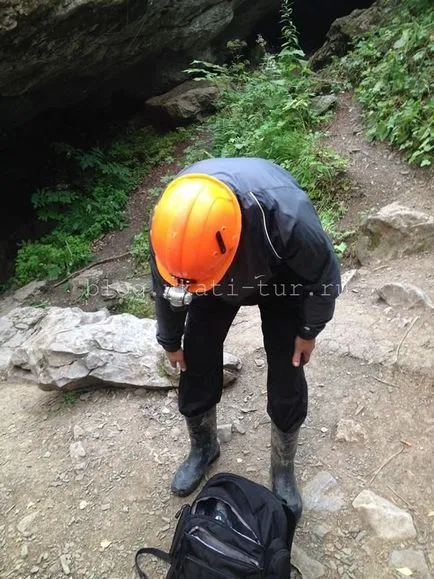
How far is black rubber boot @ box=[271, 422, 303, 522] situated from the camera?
2.44 meters

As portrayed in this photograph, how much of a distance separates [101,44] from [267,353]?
6908 millimetres

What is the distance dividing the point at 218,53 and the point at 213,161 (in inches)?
403

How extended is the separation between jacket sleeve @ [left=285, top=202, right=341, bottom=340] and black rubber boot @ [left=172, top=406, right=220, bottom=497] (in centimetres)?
94

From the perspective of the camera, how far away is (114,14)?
22.1 ft

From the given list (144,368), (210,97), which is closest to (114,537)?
(144,368)

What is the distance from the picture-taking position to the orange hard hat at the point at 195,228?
1572mm

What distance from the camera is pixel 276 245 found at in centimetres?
174

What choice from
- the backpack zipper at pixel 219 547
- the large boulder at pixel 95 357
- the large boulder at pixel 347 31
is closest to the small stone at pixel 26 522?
the large boulder at pixel 95 357

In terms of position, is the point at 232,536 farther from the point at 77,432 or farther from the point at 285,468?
the point at 77,432

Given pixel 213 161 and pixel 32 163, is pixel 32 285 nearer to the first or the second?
pixel 32 163

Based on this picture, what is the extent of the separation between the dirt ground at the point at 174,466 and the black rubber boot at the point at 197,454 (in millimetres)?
99

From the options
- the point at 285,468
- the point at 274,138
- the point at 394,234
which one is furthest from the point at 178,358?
the point at 274,138

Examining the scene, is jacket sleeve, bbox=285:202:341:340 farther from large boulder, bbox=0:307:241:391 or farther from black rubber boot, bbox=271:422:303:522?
large boulder, bbox=0:307:241:391

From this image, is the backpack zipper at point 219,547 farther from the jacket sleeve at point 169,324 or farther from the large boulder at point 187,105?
the large boulder at point 187,105
